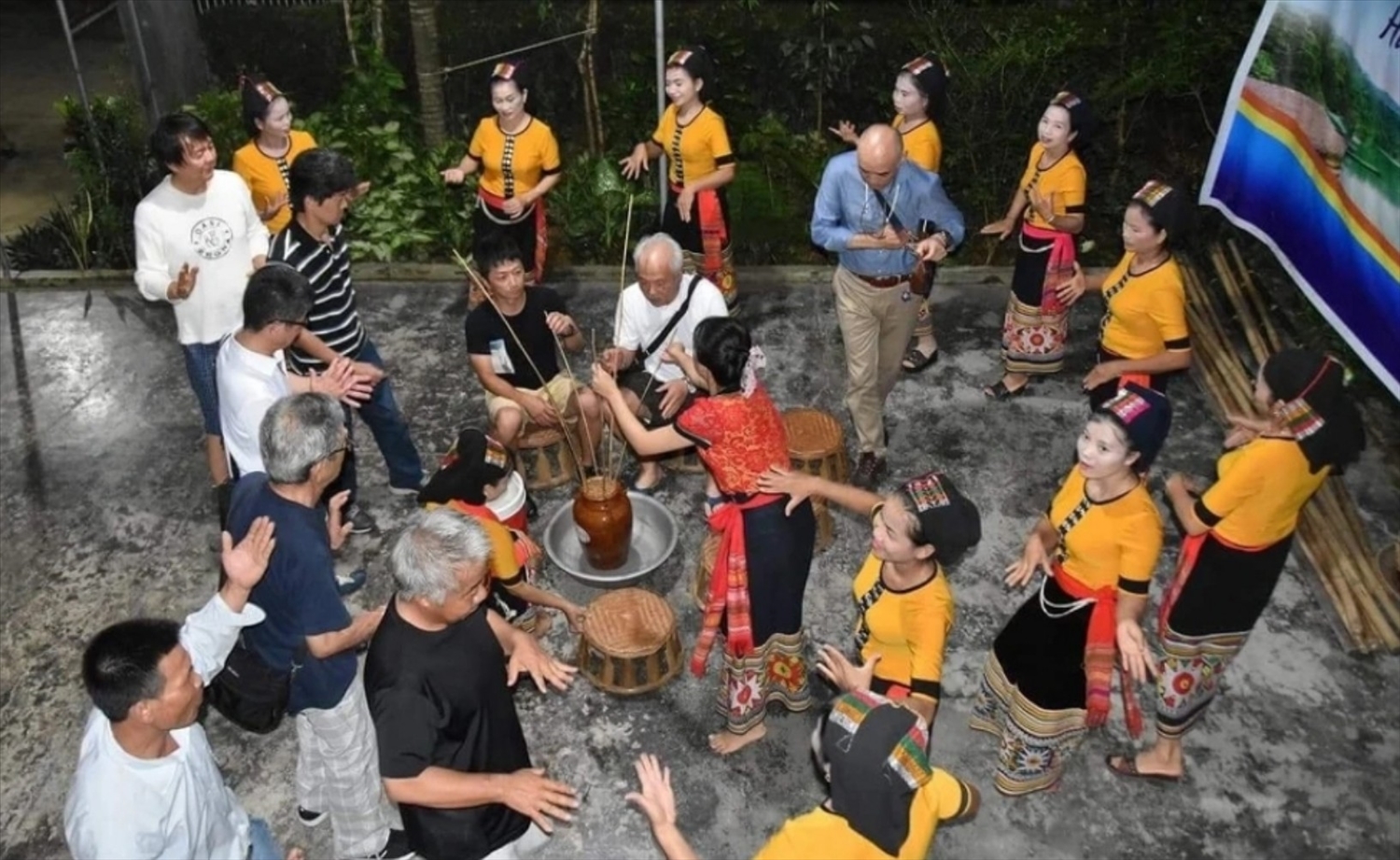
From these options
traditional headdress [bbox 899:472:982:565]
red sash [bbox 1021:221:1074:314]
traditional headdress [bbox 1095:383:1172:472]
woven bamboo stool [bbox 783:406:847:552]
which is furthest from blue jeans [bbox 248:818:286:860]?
red sash [bbox 1021:221:1074:314]

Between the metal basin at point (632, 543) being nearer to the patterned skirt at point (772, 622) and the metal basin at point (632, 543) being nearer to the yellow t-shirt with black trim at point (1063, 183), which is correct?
the patterned skirt at point (772, 622)

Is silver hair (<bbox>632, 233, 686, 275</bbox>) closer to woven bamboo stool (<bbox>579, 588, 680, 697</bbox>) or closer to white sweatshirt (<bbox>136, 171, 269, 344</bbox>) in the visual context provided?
woven bamboo stool (<bbox>579, 588, 680, 697</bbox>)

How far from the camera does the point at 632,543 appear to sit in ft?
19.3

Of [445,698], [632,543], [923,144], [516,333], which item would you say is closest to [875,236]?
[923,144]

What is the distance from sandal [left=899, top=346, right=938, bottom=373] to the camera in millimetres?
7250

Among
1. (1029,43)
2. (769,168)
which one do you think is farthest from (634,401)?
(1029,43)

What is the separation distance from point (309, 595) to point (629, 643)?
1679mm

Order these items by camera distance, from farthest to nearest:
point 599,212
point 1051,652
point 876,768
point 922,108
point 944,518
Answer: point 599,212, point 922,108, point 1051,652, point 944,518, point 876,768

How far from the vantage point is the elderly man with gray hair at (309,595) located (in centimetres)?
369

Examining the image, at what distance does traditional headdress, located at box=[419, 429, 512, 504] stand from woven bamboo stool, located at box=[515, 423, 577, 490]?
1.52 meters

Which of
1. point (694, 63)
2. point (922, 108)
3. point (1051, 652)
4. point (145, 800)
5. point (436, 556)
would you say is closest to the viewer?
point (145, 800)

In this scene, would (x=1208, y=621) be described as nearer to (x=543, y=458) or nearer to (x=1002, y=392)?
(x=1002, y=392)

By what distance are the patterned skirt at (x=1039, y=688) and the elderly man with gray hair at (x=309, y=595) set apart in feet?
7.85

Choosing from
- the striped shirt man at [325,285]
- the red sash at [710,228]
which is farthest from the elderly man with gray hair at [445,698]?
the red sash at [710,228]
